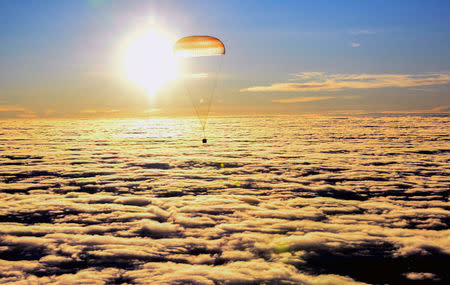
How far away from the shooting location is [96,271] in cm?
710

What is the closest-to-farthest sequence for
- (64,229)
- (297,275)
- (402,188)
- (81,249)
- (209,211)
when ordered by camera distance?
1. (297,275)
2. (81,249)
3. (64,229)
4. (209,211)
5. (402,188)

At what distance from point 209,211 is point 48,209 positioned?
5.89 m

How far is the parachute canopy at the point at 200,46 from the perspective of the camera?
1798 centimetres

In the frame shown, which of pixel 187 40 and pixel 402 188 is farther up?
pixel 187 40

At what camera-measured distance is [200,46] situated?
58.9 feet

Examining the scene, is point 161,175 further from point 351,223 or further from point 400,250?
point 400,250

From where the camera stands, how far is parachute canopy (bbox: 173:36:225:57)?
17984 millimetres

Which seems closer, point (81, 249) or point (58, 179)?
point (81, 249)

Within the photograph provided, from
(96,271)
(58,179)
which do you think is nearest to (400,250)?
(96,271)

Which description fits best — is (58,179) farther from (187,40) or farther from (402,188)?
(402,188)

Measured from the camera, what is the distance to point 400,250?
820 cm

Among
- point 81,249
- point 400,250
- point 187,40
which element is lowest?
point 400,250

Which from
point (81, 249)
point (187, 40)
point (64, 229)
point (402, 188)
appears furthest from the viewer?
point (187, 40)

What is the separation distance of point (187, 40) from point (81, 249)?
42.9 ft
